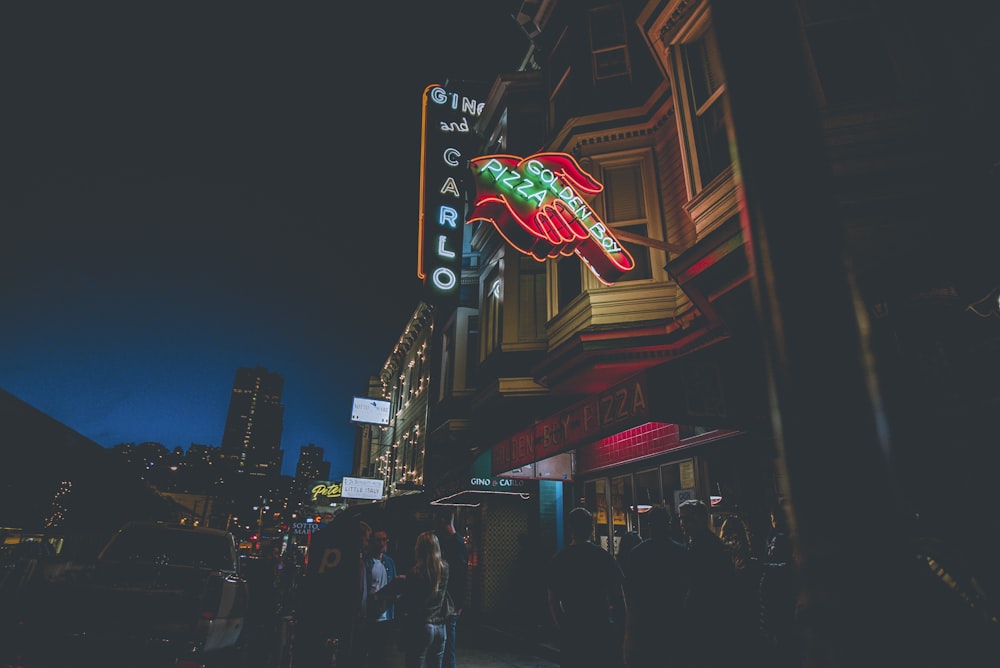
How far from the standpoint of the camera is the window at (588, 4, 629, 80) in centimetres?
1208

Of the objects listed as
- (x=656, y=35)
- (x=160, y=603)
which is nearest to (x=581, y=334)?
(x=656, y=35)

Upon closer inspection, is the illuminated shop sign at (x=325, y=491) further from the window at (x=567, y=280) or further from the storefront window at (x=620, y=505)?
the window at (x=567, y=280)

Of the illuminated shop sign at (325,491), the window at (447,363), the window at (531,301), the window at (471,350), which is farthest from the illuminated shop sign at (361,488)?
the window at (531,301)

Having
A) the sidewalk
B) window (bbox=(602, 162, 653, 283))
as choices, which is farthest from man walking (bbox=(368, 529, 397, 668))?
window (bbox=(602, 162, 653, 283))

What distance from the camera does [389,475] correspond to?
3105cm

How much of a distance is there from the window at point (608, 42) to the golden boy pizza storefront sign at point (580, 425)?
318 inches

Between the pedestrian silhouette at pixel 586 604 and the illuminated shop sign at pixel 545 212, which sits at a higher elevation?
the illuminated shop sign at pixel 545 212

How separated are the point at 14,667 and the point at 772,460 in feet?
31.7

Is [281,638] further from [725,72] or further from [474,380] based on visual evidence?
[474,380]

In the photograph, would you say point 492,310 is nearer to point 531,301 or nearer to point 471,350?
point 531,301

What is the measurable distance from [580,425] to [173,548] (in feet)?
22.7

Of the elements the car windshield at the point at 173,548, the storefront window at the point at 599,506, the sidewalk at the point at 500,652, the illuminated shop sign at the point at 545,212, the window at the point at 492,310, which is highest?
the window at the point at 492,310

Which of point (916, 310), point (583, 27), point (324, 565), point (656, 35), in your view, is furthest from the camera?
point (583, 27)

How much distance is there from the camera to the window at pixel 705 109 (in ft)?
27.0
